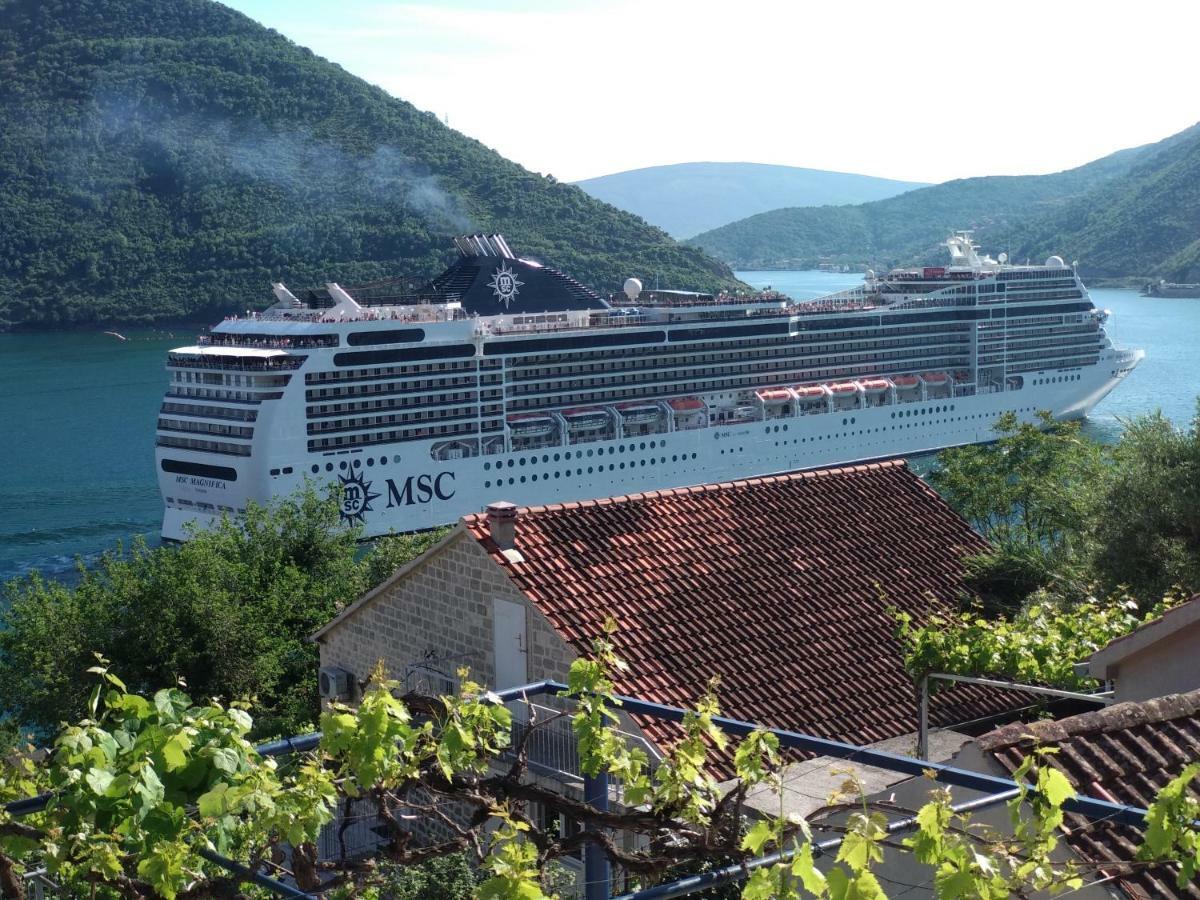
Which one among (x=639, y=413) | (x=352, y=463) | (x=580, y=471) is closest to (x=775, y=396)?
(x=639, y=413)

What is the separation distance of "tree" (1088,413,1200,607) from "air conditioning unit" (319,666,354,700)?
20.4ft

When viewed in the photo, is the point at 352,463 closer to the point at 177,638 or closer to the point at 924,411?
the point at 177,638

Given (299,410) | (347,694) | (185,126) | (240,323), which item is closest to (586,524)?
(347,694)

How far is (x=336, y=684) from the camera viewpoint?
11375 millimetres

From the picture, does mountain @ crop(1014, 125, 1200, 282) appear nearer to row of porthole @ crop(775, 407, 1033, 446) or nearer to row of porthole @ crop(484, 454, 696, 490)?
row of porthole @ crop(775, 407, 1033, 446)

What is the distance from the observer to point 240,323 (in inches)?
1425

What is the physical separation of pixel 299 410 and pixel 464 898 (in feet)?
91.2

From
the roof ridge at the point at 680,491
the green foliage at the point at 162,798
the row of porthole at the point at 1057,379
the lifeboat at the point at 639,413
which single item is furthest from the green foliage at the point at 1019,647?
the row of porthole at the point at 1057,379

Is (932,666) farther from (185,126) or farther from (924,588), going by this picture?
(185,126)

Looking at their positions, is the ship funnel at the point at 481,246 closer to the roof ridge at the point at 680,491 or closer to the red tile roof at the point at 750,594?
the roof ridge at the point at 680,491

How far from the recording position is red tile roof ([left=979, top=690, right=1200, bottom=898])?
532cm

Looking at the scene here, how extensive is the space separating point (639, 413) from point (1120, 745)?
3511 cm

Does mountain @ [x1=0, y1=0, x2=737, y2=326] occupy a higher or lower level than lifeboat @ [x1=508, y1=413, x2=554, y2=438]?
higher

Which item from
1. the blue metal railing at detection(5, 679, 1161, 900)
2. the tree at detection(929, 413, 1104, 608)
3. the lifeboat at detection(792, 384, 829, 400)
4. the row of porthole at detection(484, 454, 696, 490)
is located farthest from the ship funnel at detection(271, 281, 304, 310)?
the blue metal railing at detection(5, 679, 1161, 900)
